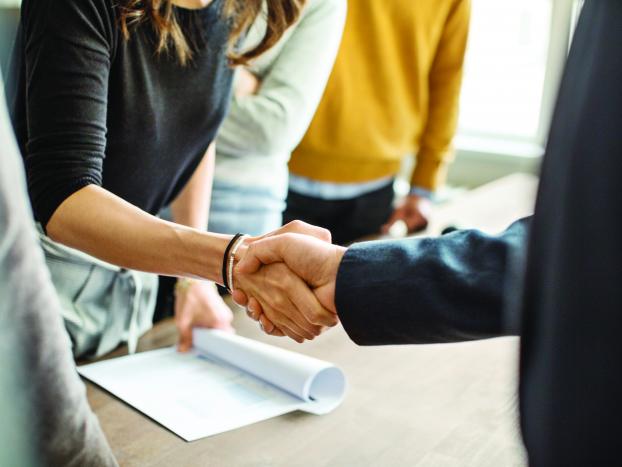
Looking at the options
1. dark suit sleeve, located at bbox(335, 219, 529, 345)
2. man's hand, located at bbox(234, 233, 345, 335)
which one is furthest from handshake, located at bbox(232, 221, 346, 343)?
dark suit sleeve, located at bbox(335, 219, 529, 345)

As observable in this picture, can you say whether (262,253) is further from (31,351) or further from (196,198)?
(31,351)

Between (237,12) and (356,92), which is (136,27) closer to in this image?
(237,12)

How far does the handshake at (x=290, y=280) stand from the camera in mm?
1051

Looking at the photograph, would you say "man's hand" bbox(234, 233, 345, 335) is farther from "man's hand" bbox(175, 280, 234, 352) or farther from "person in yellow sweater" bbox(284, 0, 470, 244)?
"person in yellow sweater" bbox(284, 0, 470, 244)

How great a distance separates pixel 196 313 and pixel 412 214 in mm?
1008

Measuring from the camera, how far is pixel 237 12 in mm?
1300

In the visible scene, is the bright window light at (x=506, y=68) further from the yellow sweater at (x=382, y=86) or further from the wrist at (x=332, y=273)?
the wrist at (x=332, y=273)

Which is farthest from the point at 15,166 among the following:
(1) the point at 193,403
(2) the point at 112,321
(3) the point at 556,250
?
(2) the point at 112,321

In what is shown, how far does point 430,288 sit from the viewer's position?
2.89ft

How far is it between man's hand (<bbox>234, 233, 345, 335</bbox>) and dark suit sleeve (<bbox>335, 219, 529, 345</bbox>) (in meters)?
0.11

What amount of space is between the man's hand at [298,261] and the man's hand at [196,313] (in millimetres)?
162

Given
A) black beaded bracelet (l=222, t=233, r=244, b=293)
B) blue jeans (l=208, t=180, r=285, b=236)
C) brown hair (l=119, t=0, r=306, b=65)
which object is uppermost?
brown hair (l=119, t=0, r=306, b=65)

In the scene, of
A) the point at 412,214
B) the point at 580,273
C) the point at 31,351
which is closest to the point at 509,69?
the point at 412,214

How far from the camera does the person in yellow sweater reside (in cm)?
189
